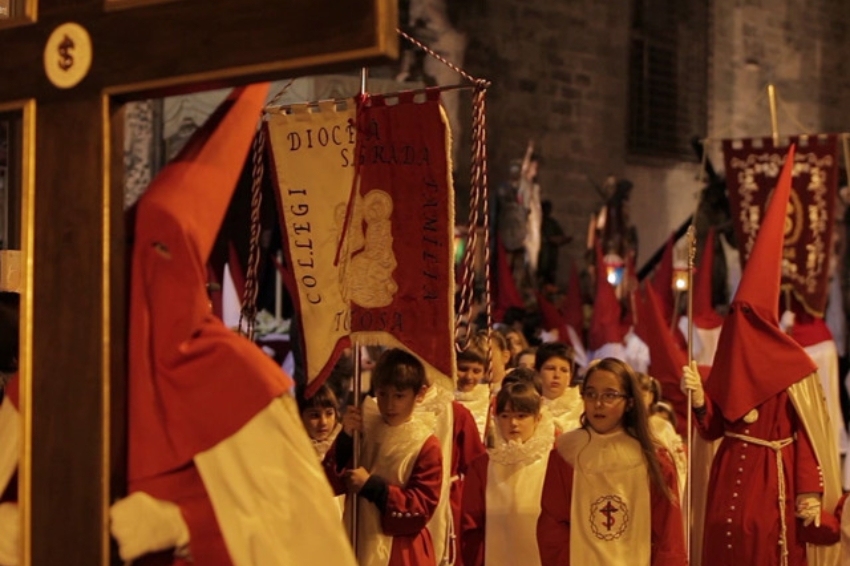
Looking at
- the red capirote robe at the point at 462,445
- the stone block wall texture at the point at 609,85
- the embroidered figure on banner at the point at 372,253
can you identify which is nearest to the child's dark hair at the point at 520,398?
the red capirote robe at the point at 462,445

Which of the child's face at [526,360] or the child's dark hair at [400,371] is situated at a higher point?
the child's dark hair at [400,371]

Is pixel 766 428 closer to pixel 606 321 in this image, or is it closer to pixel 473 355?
pixel 473 355

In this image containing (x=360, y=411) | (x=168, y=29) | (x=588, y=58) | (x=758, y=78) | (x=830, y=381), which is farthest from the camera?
(x=758, y=78)

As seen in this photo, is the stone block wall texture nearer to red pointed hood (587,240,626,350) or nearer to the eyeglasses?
red pointed hood (587,240,626,350)

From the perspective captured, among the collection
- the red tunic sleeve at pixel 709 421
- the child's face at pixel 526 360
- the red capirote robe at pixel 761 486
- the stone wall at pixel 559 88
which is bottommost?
the red capirote robe at pixel 761 486

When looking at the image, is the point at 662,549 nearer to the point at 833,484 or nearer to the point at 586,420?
the point at 586,420

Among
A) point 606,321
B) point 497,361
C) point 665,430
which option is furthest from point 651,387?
point 606,321

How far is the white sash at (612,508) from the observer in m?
6.14

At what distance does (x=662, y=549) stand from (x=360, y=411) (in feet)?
4.32

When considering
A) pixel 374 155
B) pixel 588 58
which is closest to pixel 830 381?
pixel 374 155

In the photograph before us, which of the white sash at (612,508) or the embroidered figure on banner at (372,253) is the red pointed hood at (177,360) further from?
the white sash at (612,508)

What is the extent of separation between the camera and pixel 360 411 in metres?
6.27

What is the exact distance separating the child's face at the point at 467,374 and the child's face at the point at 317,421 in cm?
152

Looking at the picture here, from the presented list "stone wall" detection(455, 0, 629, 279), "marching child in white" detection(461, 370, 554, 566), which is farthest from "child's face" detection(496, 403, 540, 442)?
"stone wall" detection(455, 0, 629, 279)
